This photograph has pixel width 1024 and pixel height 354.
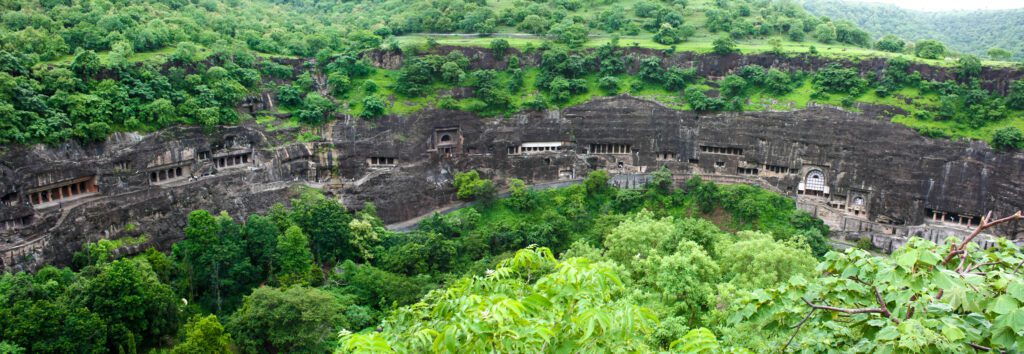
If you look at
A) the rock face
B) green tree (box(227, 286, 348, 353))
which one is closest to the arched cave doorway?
the rock face

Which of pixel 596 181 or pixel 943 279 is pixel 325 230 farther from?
pixel 943 279

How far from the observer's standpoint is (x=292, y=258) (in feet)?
106

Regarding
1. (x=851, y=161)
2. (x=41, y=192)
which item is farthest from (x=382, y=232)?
(x=851, y=161)

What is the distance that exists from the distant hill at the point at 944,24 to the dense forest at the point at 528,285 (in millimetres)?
46641

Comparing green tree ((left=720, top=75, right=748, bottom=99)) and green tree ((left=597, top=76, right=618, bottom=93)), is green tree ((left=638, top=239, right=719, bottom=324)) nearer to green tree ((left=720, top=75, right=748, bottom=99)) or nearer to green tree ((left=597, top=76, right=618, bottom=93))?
green tree ((left=720, top=75, right=748, bottom=99))

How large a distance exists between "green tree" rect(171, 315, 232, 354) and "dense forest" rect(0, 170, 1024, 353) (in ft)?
0.23

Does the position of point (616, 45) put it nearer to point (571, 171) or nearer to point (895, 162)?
point (571, 171)

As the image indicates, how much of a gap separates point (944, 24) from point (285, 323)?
8763cm

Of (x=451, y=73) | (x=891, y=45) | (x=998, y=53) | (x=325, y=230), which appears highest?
(x=891, y=45)

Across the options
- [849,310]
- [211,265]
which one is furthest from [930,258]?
[211,265]

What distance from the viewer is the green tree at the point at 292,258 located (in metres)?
31.9

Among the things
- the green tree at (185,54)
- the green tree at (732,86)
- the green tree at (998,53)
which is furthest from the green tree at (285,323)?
the green tree at (998,53)

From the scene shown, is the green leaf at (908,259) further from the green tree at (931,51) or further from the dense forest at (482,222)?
the green tree at (931,51)

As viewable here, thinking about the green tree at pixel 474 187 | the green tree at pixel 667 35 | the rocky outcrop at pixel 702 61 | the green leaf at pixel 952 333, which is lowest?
the green tree at pixel 474 187
